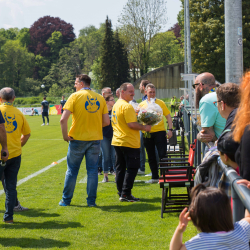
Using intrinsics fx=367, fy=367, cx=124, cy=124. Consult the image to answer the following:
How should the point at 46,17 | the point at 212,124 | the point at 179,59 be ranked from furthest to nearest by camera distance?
the point at 46,17
the point at 179,59
the point at 212,124

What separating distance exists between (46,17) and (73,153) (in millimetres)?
115411

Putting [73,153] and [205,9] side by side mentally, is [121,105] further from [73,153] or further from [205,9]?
[205,9]

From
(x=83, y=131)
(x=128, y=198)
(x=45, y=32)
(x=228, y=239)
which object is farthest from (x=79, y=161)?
(x=45, y=32)

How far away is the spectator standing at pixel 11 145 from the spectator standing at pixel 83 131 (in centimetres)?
74

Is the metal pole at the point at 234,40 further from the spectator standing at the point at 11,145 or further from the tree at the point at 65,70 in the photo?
the tree at the point at 65,70

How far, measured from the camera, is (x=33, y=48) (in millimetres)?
115188

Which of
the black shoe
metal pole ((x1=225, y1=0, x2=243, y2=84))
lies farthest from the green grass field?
metal pole ((x1=225, y1=0, x2=243, y2=84))

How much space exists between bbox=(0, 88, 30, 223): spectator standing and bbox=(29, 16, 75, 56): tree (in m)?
110

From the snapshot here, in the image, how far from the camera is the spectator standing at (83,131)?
591 centimetres

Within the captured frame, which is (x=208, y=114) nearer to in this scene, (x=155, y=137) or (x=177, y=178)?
(x=177, y=178)

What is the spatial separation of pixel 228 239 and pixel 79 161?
4.19m

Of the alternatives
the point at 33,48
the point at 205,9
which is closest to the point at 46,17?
the point at 33,48

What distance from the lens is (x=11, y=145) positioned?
528 cm

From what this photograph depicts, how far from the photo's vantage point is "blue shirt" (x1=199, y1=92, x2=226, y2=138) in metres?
4.31
